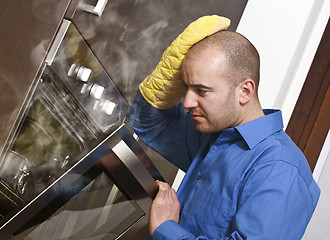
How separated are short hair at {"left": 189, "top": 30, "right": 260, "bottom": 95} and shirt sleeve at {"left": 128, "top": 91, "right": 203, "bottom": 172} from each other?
0.30 meters

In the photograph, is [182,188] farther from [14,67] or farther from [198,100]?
[14,67]

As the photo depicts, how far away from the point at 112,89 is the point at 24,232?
55cm

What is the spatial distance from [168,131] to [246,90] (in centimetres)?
34

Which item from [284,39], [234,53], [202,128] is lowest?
[202,128]

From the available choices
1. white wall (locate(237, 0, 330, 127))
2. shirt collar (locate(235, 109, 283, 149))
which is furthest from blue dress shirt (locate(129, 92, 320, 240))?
white wall (locate(237, 0, 330, 127))

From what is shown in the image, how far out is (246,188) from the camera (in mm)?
1030

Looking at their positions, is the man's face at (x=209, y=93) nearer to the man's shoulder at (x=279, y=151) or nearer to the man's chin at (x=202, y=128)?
the man's chin at (x=202, y=128)

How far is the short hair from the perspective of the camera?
116 cm

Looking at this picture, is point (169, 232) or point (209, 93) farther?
point (209, 93)

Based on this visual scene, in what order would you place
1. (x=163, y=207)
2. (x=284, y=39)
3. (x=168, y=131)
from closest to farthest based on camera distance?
(x=163, y=207) → (x=168, y=131) → (x=284, y=39)

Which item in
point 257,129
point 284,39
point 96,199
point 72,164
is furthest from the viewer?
point 284,39

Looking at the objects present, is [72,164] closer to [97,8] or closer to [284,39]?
[97,8]

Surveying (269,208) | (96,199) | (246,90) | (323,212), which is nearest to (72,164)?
(96,199)

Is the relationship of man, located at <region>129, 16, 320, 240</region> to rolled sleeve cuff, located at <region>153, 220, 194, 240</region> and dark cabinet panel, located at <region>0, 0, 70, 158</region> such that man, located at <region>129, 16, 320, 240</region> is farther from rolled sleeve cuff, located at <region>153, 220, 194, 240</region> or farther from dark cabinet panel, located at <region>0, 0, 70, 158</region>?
dark cabinet panel, located at <region>0, 0, 70, 158</region>
